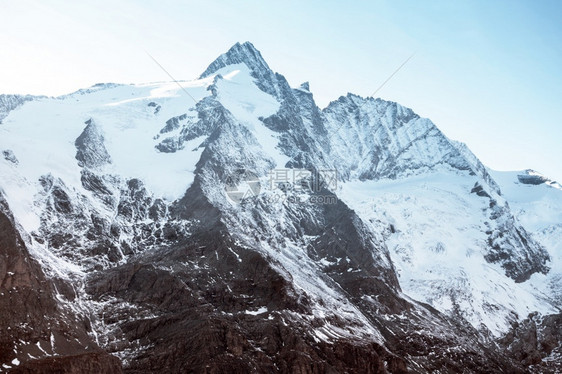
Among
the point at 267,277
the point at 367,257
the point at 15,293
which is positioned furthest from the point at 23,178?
the point at 367,257

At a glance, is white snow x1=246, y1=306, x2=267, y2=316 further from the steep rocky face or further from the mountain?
the steep rocky face

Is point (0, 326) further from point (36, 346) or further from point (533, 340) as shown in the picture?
point (533, 340)

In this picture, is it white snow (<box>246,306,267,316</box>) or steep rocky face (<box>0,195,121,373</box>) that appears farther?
white snow (<box>246,306,267,316</box>)

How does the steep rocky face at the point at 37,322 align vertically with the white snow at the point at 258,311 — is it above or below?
below

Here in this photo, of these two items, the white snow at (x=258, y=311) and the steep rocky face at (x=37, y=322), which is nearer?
the steep rocky face at (x=37, y=322)

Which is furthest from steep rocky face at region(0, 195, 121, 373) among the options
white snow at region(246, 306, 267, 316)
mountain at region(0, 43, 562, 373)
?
white snow at region(246, 306, 267, 316)

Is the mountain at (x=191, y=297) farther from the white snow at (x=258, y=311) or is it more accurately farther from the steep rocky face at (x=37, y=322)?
the white snow at (x=258, y=311)

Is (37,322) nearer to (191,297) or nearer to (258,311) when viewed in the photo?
(191,297)

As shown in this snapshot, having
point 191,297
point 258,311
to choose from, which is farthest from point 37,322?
point 258,311

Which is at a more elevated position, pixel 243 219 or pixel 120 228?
pixel 243 219

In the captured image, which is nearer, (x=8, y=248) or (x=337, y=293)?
(x=8, y=248)

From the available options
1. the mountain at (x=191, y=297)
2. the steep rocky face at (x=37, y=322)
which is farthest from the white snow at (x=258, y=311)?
the steep rocky face at (x=37, y=322)
